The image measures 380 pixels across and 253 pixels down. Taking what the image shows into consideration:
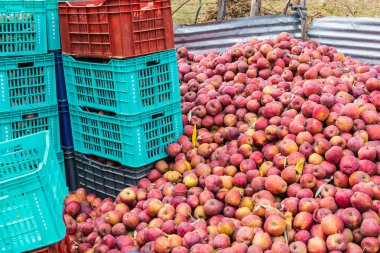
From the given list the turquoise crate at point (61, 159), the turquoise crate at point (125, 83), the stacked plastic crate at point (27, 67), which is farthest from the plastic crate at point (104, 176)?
the turquoise crate at point (125, 83)

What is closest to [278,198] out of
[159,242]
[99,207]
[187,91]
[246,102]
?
[159,242]

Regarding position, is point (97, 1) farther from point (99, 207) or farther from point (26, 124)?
point (99, 207)

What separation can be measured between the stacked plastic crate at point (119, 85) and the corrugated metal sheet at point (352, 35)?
3457 mm

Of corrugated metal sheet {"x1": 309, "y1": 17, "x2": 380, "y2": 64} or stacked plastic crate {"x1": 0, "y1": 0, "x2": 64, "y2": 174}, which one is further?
corrugated metal sheet {"x1": 309, "y1": 17, "x2": 380, "y2": 64}

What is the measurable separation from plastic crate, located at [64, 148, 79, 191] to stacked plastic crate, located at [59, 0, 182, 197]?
153mm

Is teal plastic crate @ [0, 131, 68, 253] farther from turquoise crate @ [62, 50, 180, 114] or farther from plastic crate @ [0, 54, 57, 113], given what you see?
plastic crate @ [0, 54, 57, 113]

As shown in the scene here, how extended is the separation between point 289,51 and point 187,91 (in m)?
1.24

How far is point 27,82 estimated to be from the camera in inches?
157

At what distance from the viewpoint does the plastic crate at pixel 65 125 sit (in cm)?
427

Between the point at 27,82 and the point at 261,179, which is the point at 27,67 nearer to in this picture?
the point at 27,82

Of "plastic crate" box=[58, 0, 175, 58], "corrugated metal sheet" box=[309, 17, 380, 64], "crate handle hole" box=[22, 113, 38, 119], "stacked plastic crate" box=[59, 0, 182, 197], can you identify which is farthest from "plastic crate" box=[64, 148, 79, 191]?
"corrugated metal sheet" box=[309, 17, 380, 64]

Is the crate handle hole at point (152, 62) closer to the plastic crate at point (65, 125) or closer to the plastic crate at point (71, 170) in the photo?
the plastic crate at point (65, 125)

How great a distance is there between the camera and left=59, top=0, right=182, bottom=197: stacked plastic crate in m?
3.63

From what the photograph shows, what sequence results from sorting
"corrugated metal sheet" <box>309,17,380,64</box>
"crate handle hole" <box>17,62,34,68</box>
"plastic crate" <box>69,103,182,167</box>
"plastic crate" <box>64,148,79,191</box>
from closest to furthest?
"plastic crate" <box>69,103,182,167</box>
"crate handle hole" <box>17,62,34,68</box>
"plastic crate" <box>64,148,79,191</box>
"corrugated metal sheet" <box>309,17,380,64</box>
